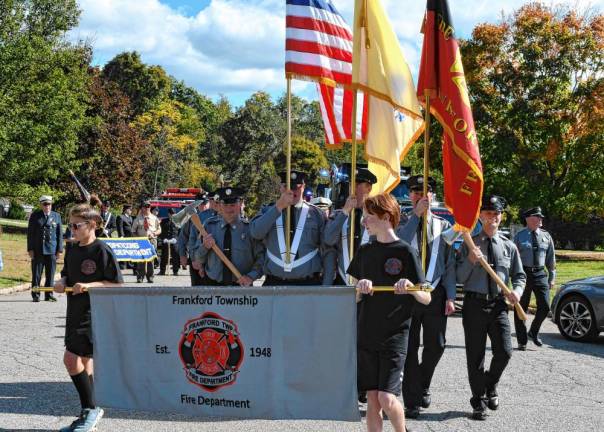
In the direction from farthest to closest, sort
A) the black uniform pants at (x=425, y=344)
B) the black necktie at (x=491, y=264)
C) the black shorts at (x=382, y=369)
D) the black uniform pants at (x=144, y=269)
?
the black uniform pants at (x=144, y=269) → the black necktie at (x=491, y=264) → the black uniform pants at (x=425, y=344) → the black shorts at (x=382, y=369)

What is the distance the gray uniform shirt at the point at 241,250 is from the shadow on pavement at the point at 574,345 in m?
5.32

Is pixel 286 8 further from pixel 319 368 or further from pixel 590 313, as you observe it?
pixel 590 313

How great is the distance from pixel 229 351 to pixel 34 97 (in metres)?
29.6

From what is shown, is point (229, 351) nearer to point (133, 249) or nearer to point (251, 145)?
point (133, 249)

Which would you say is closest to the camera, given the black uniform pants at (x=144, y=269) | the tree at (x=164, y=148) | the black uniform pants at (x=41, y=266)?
the black uniform pants at (x=41, y=266)

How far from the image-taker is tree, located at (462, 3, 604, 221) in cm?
3131

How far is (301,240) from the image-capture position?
7520 millimetres

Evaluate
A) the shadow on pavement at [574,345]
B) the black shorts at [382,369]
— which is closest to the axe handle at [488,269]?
the black shorts at [382,369]

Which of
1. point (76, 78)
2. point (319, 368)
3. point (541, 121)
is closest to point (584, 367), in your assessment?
point (319, 368)

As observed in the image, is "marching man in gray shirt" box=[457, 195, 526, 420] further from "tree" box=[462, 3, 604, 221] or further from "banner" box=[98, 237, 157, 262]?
"tree" box=[462, 3, 604, 221]

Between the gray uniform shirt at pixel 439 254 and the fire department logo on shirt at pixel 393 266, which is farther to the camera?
the gray uniform shirt at pixel 439 254

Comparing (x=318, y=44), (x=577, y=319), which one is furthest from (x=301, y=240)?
(x=577, y=319)

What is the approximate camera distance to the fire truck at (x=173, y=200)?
106ft

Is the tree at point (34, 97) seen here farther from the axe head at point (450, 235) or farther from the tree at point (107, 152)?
the axe head at point (450, 235)
